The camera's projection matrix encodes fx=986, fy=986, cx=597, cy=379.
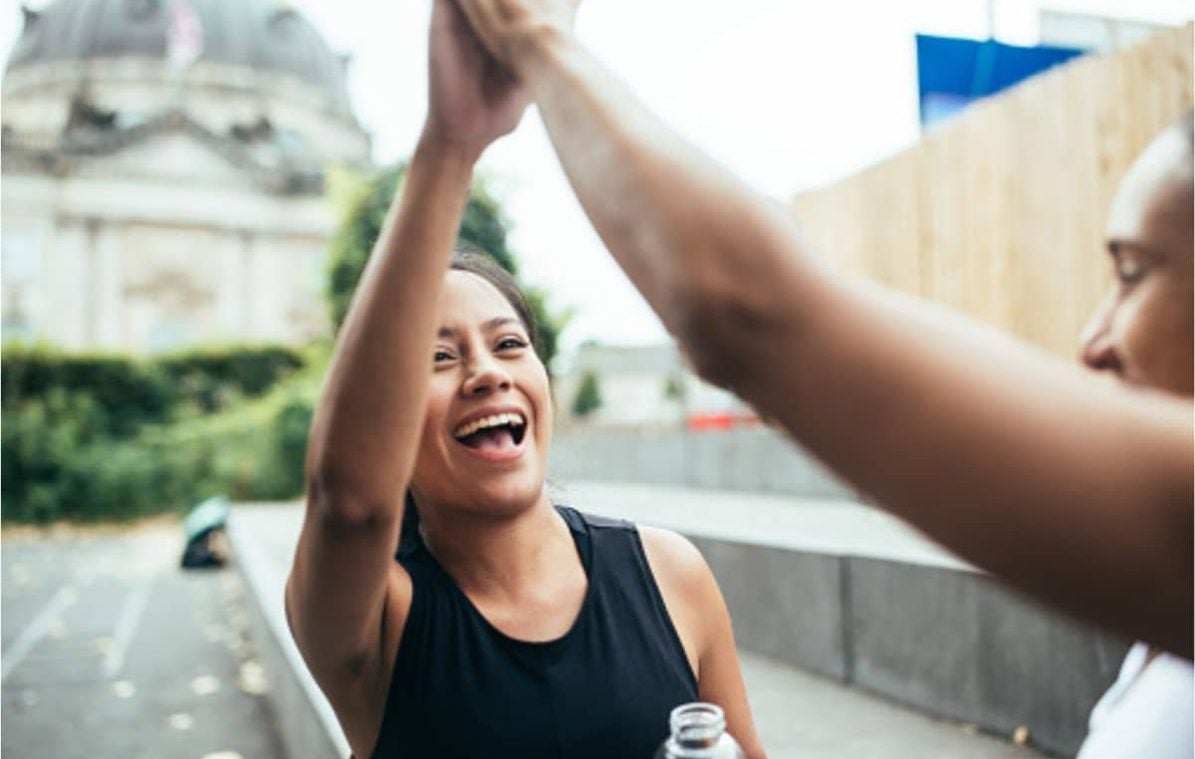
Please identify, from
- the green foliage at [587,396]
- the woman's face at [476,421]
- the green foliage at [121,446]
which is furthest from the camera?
the green foliage at [587,396]

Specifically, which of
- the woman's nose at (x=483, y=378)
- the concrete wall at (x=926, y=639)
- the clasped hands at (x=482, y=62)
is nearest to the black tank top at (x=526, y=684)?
the woman's nose at (x=483, y=378)

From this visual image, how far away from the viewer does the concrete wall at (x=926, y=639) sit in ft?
9.96

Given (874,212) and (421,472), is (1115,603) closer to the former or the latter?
(421,472)

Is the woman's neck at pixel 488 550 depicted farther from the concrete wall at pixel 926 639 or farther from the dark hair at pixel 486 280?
the concrete wall at pixel 926 639

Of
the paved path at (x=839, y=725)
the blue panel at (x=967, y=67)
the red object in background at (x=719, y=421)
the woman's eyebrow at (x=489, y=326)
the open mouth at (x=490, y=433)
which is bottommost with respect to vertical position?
the red object in background at (x=719, y=421)

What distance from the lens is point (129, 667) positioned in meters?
6.28

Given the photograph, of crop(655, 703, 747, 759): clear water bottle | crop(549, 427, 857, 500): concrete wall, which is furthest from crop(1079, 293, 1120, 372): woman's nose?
crop(549, 427, 857, 500): concrete wall

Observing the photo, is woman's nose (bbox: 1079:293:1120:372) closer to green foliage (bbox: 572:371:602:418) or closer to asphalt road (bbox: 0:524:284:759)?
asphalt road (bbox: 0:524:284:759)

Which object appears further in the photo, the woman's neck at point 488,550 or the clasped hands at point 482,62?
the woman's neck at point 488,550

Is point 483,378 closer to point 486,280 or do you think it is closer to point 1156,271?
point 486,280

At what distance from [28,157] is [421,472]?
1457 inches

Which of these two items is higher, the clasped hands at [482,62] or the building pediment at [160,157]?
the building pediment at [160,157]

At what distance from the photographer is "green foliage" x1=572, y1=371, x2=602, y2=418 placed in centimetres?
2935

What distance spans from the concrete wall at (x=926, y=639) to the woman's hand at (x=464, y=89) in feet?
7.55
